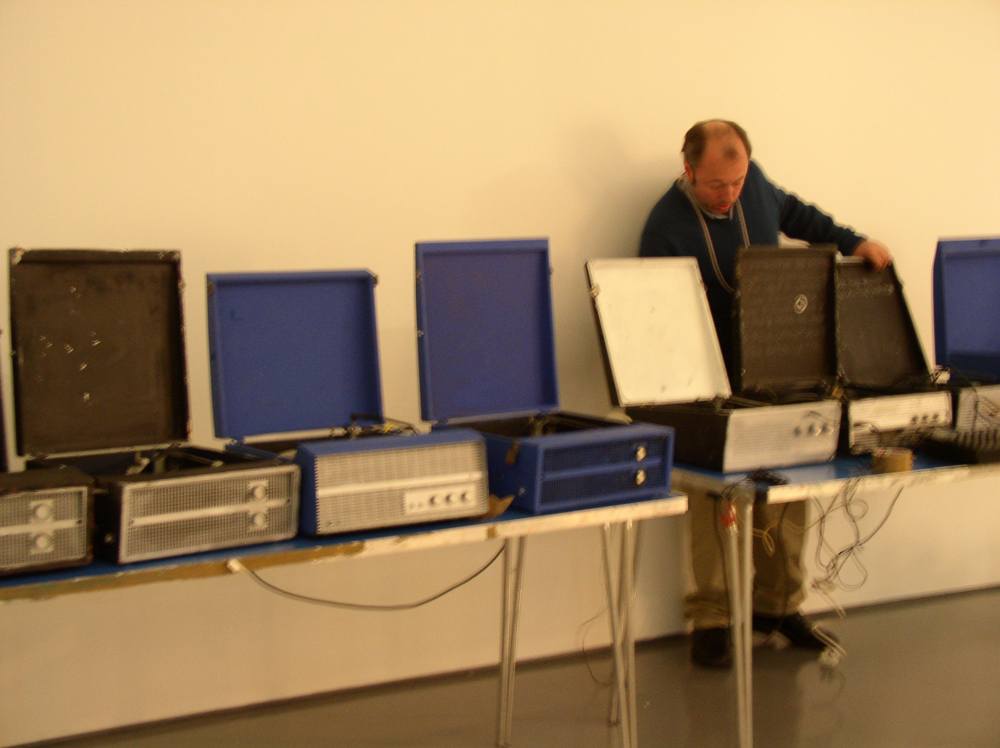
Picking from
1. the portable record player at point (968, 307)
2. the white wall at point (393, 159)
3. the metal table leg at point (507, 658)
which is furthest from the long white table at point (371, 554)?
the portable record player at point (968, 307)

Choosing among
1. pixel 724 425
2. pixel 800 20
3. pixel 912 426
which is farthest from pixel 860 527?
pixel 800 20

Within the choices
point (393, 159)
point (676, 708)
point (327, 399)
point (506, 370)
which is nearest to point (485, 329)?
point (506, 370)

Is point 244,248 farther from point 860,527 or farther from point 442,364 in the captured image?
point 860,527

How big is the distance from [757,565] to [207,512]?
197cm

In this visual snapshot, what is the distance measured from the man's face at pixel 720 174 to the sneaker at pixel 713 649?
135cm

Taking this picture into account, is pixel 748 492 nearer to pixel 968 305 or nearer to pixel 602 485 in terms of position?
pixel 602 485

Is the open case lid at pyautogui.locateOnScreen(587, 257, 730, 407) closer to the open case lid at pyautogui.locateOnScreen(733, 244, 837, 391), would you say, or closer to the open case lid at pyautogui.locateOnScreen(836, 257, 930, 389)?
the open case lid at pyautogui.locateOnScreen(733, 244, 837, 391)

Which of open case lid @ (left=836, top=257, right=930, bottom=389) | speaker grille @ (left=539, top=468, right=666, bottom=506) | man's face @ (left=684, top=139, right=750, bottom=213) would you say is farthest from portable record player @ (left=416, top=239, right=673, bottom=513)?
open case lid @ (left=836, top=257, right=930, bottom=389)

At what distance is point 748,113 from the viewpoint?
9.95 ft

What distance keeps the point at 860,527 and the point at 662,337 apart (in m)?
1.39

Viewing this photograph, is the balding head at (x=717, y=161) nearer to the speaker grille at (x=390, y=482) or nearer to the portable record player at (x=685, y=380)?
the portable record player at (x=685, y=380)

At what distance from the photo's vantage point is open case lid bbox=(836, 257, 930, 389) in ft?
8.66

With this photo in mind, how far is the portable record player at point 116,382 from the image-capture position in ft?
5.46

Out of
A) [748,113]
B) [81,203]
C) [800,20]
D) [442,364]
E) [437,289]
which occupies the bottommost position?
[442,364]
